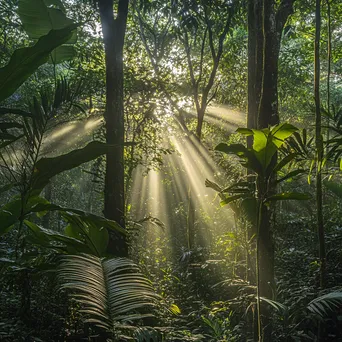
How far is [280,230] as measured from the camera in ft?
26.6

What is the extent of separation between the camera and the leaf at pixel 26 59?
2.78 m

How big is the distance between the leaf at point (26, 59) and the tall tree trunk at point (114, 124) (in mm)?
1517

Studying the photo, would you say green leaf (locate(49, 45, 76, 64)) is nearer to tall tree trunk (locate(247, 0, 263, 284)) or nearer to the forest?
the forest

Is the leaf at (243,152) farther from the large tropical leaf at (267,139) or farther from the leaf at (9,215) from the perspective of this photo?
the leaf at (9,215)

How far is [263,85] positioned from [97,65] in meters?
4.92

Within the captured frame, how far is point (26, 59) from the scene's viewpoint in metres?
2.88

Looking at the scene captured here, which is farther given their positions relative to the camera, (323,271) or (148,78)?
(148,78)

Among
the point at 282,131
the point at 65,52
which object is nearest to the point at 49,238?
the point at 282,131

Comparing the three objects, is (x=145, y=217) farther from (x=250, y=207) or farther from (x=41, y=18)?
(x=41, y=18)

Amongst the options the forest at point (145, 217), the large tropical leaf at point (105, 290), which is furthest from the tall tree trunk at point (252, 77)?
the large tropical leaf at point (105, 290)

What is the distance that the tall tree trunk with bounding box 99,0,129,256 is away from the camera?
450 centimetres

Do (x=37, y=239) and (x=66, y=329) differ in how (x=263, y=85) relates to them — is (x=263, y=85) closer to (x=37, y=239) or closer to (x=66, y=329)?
(x=37, y=239)

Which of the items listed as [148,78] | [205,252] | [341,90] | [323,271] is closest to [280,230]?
[205,252]

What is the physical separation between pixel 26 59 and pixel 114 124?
5.89 feet
